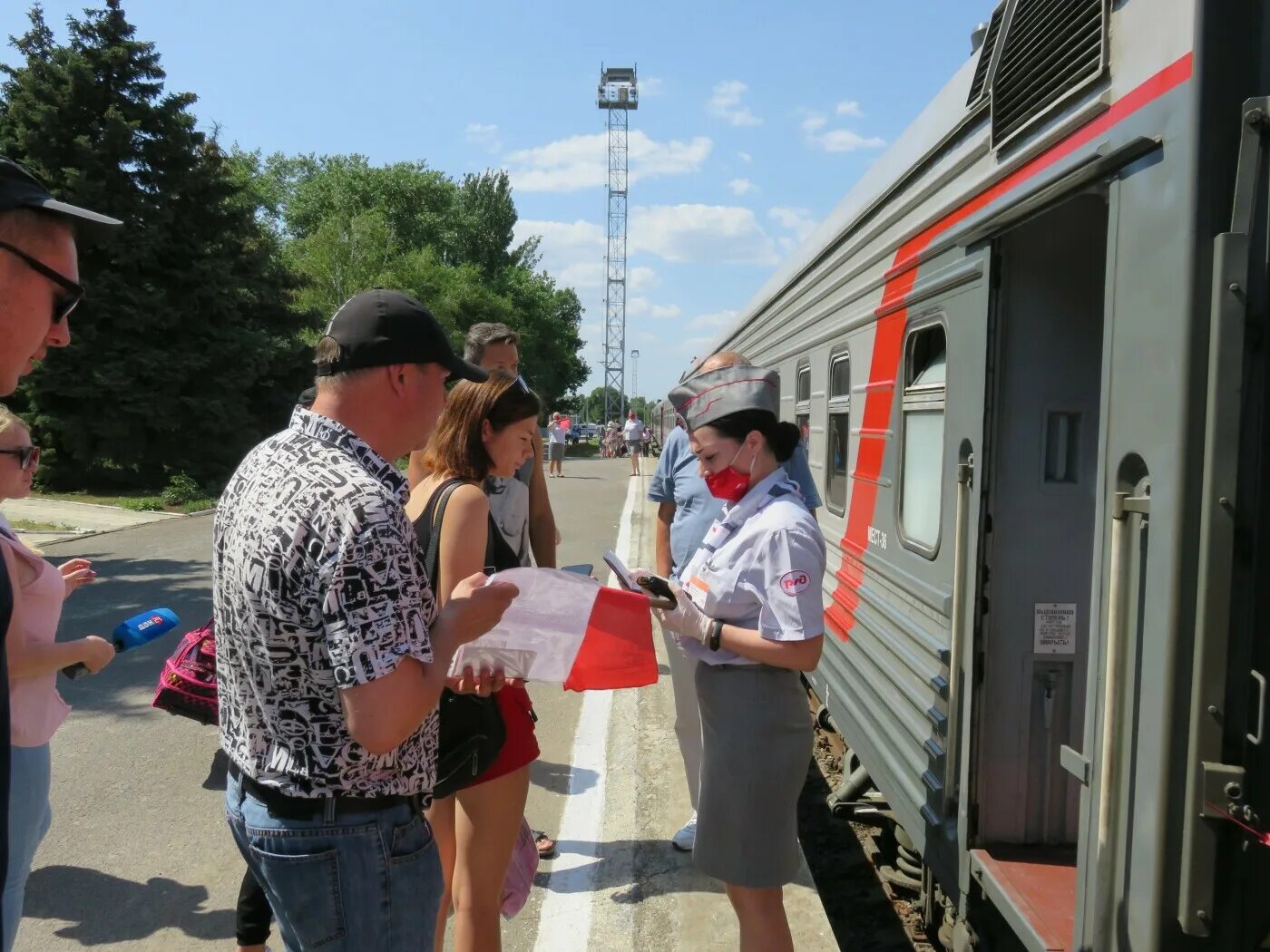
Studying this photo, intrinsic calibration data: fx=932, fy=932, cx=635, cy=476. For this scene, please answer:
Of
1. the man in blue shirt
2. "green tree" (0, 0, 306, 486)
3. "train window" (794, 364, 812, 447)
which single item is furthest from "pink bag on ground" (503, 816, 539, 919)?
"green tree" (0, 0, 306, 486)

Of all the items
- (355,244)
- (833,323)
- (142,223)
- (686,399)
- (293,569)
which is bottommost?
(293,569)

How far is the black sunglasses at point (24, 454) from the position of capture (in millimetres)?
2924

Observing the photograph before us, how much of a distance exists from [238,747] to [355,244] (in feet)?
113

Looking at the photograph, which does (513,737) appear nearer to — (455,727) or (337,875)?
(455,727)

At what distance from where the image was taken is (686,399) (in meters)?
2.97

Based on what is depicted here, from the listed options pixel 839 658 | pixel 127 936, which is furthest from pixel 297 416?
pixel 839 658

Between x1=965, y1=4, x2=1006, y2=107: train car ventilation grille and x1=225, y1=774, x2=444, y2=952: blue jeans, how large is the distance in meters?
2.98

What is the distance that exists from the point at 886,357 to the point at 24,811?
11.4 feet

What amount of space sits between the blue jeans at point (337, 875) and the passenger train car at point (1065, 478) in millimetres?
1542

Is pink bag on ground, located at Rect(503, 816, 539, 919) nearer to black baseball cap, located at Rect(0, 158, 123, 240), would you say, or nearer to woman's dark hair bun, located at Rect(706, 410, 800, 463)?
woman's dark hair bun, located at Rect(706, 410, 800, 463)

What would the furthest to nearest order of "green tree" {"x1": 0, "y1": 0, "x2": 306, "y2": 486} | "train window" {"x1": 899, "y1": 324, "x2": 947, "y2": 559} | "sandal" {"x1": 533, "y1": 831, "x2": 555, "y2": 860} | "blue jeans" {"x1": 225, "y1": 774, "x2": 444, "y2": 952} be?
"green tree" {"x1": 0, "y1": 0, "x2": 306, "y2": 486} < "sandal" {"x1": 533, "y1": 831, "x2": 555, "y2": 860} < "train window" {"x1": 899, "y1": 324, "x2": 947, "y2": 559} < "blue jeans" {"x1": 225, "y1": 774, "x2": 444, "y2": 952}

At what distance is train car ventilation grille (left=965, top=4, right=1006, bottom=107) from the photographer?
322cm

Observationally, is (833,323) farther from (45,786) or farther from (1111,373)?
(45,786)

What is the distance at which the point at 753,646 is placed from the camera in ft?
8.39
